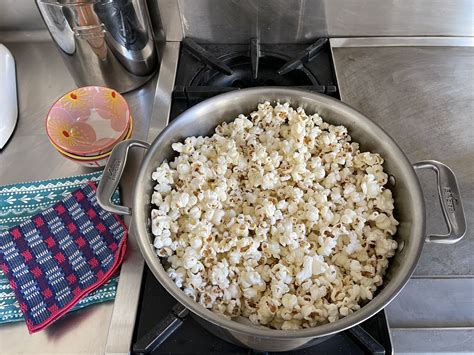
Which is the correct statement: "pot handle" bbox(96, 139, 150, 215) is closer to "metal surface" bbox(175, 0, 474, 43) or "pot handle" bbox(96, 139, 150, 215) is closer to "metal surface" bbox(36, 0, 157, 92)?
"metal surface" bbox(36, 0, 157, 92)

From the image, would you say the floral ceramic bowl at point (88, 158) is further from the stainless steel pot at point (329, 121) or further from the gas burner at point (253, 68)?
the gas burner at point (253, 68)

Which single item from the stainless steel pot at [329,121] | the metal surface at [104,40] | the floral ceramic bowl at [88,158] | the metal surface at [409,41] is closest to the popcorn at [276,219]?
the stainless steel pot at [329,121]

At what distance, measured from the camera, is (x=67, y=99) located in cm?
86

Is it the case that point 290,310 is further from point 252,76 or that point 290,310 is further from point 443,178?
point 252,76

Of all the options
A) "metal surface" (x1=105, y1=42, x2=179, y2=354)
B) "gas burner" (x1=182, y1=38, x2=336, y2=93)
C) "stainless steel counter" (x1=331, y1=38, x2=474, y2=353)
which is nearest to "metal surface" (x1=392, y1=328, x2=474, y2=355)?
"stainless steel counter" (x1=331, y1=38, x2=474, y2=353)

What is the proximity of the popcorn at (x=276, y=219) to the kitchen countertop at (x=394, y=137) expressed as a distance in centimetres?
11

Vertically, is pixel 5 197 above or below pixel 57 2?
below

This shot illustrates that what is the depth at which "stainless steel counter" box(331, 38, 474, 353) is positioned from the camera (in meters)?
0.68

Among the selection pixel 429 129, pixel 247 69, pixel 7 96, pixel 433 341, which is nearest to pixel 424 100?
pixel 429 129

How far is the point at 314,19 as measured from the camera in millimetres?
987

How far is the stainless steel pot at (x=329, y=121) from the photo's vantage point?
546 millimetres

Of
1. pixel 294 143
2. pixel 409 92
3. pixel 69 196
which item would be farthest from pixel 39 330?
pixel 409 92

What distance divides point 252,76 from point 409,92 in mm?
365

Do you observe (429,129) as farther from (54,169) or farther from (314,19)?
(54,169)
